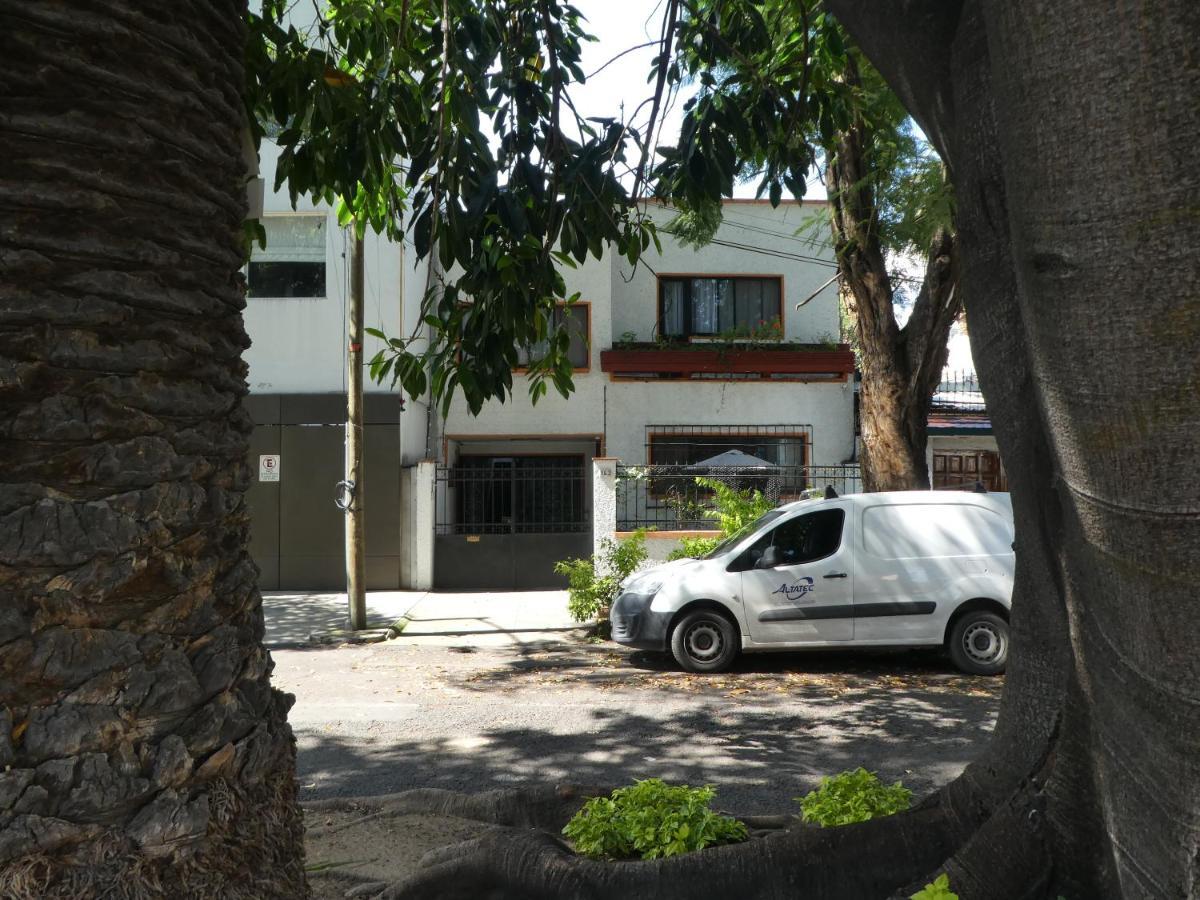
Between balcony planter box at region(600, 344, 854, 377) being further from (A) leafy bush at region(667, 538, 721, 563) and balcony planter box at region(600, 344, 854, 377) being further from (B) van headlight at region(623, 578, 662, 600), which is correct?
(B) van headlight at region(623, 578, 662, 600)

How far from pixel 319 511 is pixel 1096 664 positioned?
16.1 meters

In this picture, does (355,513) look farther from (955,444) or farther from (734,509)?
(955,444)

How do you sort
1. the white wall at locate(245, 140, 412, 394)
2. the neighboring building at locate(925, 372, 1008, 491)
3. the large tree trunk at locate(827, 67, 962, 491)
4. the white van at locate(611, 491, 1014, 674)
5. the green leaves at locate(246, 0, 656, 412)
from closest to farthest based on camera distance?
the green leaves at locate(246, 0, 656, 412), the white van at locate(611, 491, 1014, 674), the large tree trunk at locate(827, 67, 962, 491), the white wall at locate(245, 140, 412, 394), the neighboring building at locate(925, 372, 1008, 491)

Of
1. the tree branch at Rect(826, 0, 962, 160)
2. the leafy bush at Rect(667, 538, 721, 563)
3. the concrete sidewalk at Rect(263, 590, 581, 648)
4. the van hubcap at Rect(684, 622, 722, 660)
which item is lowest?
the concrete sidewalk at Rect(263, 590, 581, 648)

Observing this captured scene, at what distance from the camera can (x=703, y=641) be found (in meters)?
10.4

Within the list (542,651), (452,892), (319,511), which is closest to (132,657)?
(452,892)

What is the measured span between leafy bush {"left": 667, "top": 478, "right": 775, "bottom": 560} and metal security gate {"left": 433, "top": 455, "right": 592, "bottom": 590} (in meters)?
3.26

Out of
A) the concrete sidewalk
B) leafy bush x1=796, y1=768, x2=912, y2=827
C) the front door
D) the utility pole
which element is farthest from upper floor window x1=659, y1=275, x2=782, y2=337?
leafy bush x1=796, y1=768, x2=912, y2=827

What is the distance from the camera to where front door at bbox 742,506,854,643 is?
10188 millimetres

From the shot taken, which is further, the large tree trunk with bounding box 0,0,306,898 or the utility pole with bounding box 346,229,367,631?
the utility pole with bounding box 346,229,367,631

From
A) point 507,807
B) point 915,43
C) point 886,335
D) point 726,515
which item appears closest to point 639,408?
point 726,515

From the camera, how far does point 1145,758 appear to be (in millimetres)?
1844

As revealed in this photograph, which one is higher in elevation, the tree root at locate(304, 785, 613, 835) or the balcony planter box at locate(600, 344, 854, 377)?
the balcony planter box at locate(600, 344, 854, 377)

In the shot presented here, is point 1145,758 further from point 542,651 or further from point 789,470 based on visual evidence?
point 789,470
